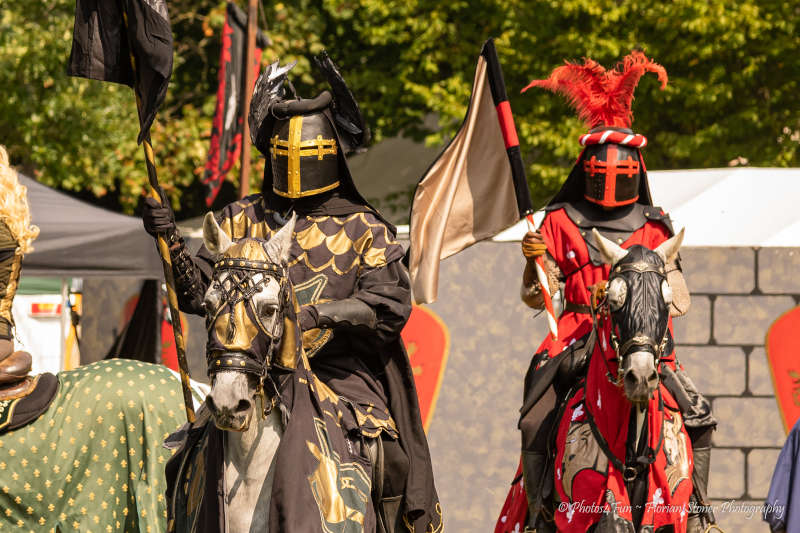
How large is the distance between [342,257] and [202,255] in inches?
25.0

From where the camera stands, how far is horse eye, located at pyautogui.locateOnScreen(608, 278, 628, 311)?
233 inches

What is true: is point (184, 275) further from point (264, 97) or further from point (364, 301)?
point (264, 97)

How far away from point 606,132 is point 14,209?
3.25m

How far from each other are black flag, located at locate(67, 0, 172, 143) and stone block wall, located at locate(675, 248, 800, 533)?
519 cm

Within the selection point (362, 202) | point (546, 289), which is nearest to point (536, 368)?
point (546, 289)

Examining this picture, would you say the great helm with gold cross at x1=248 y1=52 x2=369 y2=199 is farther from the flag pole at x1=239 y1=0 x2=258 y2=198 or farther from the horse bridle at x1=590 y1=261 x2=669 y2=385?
the flag pole at x1=239 y1=0 x2=258 y2=198

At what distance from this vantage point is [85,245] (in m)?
9.88

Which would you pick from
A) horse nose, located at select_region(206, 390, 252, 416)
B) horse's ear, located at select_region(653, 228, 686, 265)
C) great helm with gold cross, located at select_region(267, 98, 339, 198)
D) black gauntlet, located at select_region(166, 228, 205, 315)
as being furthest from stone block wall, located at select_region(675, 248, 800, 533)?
horse nose, located at select_region(206, 390, 252, 416)

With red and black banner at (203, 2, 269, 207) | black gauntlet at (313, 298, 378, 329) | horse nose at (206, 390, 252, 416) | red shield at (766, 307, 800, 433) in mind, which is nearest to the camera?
horse nose at (206, 390, 252, 416)

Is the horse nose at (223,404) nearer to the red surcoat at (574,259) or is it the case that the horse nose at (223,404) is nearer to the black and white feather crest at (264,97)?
the black and white feather crest at (264,97)

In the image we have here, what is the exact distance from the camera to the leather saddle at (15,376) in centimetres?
650

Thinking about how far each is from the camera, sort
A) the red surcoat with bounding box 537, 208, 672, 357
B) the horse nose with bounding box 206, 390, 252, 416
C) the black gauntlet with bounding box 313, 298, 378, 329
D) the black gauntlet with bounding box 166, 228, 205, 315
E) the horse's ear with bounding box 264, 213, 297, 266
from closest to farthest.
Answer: the horse nose with bounding box 206, 390, 252, 416, the horse's ear with bounding box 264, 213, 297, 266, the black gauntlet with bounding box 313, 298, 378, 329, the black gauntlet with bounding box 166, 228, 205, 315, the red surcoat with bounding box 537, 208, 672, 357

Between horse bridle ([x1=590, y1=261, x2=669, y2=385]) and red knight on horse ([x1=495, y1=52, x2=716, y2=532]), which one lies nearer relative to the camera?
horse bridle ([x1=590, y1=261, x2=669, y2=385])

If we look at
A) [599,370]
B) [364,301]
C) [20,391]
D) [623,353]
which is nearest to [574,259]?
[599,370]
